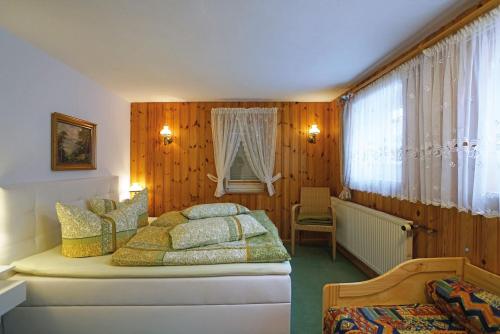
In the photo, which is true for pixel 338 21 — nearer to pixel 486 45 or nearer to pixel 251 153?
pixel 486 45

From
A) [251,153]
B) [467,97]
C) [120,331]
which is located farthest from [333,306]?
[251,153]

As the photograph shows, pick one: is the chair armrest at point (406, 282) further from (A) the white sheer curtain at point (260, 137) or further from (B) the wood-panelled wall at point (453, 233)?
(A) the white sheer curtain at point (260, 137)

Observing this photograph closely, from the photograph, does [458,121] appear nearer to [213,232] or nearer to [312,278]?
[213,232]

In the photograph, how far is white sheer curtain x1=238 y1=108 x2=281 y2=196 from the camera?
13.4 ft

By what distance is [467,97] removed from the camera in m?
1.61

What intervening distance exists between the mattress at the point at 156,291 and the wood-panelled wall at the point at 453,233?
126 centimetres

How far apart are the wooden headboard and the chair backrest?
2973mm

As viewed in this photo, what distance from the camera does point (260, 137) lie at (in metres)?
4.09

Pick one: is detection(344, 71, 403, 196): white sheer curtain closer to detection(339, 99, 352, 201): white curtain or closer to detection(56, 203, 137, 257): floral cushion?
detection(339, 99, 352, 201): white curtain

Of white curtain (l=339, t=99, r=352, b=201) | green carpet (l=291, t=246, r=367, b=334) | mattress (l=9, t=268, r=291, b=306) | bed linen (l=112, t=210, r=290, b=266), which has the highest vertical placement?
white curtain (l=339, t=99, r=352, b=201)

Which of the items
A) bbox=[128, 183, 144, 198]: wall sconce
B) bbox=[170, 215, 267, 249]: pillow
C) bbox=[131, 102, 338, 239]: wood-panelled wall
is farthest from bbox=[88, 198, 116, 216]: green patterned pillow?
bbox=[131, 102, 338, 239]: wood-panelled wall

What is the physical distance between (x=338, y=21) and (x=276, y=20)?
0.47 m

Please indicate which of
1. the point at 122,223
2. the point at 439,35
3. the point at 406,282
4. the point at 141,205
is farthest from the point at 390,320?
the point at 141,205

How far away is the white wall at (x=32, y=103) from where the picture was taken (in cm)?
202
